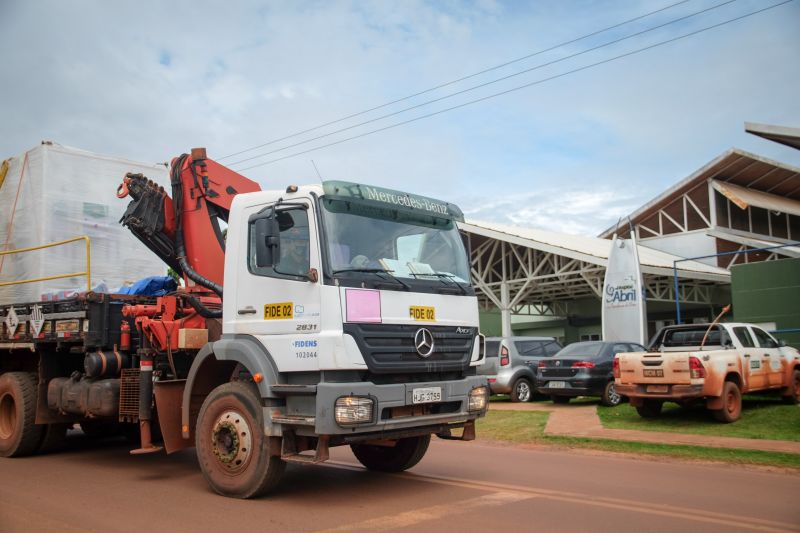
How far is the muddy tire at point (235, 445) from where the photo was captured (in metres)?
6.46

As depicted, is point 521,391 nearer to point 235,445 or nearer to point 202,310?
point 202,310

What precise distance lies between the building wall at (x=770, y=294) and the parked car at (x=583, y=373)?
5668mm

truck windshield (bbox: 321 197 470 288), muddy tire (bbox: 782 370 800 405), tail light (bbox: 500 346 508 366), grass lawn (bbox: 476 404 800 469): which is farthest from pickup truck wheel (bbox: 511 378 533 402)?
truck windshield (bbox: 321 197 470 288)

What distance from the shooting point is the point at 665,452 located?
9883mm

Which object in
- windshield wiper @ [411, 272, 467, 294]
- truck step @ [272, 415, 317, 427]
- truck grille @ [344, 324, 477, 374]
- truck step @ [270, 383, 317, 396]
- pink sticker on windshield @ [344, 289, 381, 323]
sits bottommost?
truck step @ [272, 415, 317, 427]

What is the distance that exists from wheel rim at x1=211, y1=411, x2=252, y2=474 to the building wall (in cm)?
Answer: 1713

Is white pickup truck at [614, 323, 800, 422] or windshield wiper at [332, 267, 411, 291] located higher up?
windshield wiper at [332, 267, 411, 291]

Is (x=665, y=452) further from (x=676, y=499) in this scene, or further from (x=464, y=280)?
(x=464, y=280)

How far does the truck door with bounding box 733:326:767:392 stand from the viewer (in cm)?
1257

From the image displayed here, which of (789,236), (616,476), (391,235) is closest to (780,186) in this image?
(789,236)

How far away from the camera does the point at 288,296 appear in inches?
255

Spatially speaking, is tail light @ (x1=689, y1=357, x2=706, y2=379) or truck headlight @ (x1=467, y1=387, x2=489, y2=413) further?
tail light @ (x1=689, y1=357, x2=706, y2=379)

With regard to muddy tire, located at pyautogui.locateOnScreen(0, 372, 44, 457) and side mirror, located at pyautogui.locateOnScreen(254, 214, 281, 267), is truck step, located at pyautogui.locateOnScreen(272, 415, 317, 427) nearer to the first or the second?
side mirror, located at pyautogui.locateOnScreen(254, 214, 281, 267)

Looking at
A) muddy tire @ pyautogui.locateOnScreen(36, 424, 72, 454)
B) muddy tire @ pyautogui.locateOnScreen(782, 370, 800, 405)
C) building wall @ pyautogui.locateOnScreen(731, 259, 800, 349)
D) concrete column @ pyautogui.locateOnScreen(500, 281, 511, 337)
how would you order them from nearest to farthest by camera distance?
muddy tire @ pyautogui.locateOnScreen(36, 424, 72, 454), muddy tire @ pyautogui.locateOnScreen(782, 370, 800, 405), building wall @ pyautogui.locateOnScreen(731, 259, 800, 349), concrete column @ pyautogui.locateOnScreen(500, 281, 511, 337)
